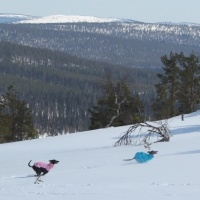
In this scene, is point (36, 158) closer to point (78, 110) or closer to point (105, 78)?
point (105, 78)

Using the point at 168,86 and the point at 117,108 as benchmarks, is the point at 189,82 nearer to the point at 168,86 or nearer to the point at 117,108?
the point at 168,86

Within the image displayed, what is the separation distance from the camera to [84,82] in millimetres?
197125

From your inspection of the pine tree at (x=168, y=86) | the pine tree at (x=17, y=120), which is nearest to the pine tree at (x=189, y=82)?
the pine tree at (x=168, y=86)

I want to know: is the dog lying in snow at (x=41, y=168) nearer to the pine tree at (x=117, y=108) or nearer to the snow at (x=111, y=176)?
the snow at (x=111, y=176)

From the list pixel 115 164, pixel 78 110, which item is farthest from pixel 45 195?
pixel 78 110

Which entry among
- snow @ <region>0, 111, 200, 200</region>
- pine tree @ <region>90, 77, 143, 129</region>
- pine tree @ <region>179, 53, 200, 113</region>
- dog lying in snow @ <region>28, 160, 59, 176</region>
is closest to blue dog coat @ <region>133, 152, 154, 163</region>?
snow @ <region>0, 111, 200, 200</region>

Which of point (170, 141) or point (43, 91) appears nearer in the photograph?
point (170, 141)

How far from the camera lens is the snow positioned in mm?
8172

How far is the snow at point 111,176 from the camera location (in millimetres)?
8172

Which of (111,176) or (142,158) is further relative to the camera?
(142,158)

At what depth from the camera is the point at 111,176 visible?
10352 mm

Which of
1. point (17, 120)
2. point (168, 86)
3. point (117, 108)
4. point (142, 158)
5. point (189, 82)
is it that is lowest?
point (17, 120)

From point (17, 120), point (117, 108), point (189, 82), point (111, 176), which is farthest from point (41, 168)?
point (189, 82)

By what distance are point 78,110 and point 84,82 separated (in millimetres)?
54422
